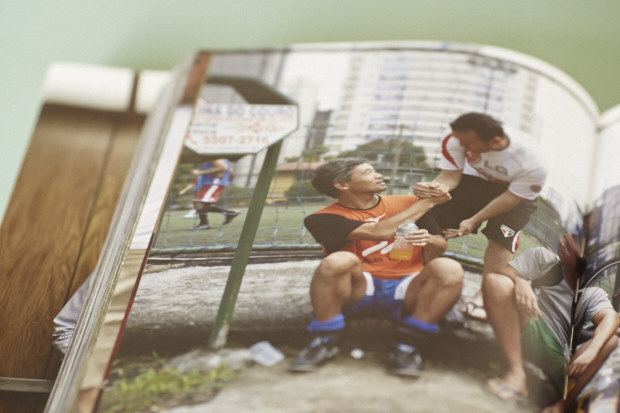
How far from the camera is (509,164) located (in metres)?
0.69

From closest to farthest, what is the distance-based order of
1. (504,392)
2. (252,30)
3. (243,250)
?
(504,392), (243,250), (252,30)

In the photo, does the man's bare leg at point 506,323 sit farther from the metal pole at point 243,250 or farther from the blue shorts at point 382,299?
the metal pole at point 243,250

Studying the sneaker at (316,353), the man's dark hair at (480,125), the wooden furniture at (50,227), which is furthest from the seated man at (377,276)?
the wooden furniture at (50,227)

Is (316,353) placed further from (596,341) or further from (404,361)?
(596,341)

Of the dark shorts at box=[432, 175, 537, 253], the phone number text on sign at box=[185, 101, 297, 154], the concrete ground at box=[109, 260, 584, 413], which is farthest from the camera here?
the phone number text on sign at box=[185, 101, 297, 154]

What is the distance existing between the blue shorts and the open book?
23mm

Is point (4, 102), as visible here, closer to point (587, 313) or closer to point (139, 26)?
point (139, 26)

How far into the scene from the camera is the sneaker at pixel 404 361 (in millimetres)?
542

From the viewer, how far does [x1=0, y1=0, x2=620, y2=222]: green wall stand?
92 centimetres

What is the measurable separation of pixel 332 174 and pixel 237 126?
0.54 feet

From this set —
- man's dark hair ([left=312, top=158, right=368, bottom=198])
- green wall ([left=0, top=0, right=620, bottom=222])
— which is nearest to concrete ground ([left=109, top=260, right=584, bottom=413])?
man's dark hair ([left=312, top=158, right=368, bottom=198])

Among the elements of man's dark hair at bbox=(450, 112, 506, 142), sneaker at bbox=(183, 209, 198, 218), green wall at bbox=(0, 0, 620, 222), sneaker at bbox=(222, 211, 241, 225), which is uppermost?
green wall at bbox=(0, 0, 620, 222)

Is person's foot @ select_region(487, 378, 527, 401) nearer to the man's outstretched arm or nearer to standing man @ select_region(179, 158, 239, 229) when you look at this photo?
the man's outstretched arm

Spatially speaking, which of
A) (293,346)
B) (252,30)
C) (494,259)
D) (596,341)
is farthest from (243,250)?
(252,30)
